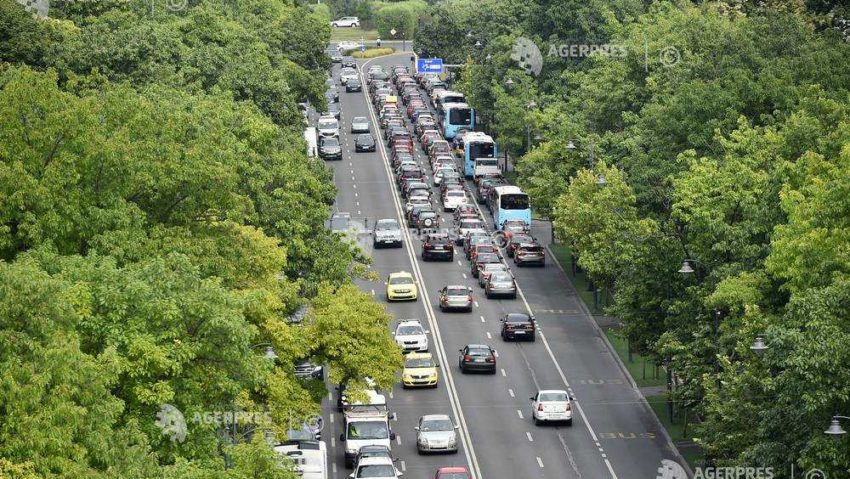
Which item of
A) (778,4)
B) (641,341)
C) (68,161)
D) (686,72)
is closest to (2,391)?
(68,161)

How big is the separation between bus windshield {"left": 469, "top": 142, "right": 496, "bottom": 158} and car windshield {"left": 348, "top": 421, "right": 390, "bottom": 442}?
59.7 metres

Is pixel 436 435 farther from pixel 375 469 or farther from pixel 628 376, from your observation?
pixel 628 376

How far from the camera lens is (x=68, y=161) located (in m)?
62.5

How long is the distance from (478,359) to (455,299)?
11.5 m

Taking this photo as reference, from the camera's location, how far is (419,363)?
8269 centimetres

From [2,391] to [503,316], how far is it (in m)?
51.6

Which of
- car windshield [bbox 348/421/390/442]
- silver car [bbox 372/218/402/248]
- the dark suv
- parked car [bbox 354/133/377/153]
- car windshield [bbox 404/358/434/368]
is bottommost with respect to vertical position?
parked car [bbox 354/133/377/153]

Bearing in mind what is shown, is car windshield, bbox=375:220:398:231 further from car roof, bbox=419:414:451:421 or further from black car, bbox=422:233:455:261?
car roof, bbox=419:414:451:421

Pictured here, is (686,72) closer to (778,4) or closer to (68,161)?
(778,4)

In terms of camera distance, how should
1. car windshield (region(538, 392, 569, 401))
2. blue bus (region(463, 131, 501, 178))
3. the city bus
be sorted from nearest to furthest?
car windshield (region(538, 392, 569, 401)), blue bus (region(463, 131, 501, 178)), the city bus

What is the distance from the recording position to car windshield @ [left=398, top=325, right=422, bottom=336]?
87000 millimetres

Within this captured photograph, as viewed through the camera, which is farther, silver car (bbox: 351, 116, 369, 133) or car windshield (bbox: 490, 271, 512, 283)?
silver car (bbox: 351, 116, 369, 133)

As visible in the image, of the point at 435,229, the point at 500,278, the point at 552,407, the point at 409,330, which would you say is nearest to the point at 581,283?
the point at 500,278

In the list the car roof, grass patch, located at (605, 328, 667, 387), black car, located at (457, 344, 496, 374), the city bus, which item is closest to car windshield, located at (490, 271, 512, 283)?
grass patch, located at (605, 328, 667, 387)
